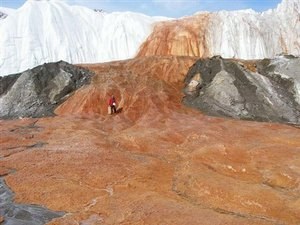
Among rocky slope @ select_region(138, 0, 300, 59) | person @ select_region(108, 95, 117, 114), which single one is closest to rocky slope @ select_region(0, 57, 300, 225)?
person @ select_region(108, 95, 117, 114)

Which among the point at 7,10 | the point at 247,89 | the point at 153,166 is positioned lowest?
the point at 153,166

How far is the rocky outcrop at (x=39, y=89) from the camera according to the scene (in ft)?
106

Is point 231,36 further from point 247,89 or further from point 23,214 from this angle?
point 23,214

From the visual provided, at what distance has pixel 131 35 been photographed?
49.4m

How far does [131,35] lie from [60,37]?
331 inches

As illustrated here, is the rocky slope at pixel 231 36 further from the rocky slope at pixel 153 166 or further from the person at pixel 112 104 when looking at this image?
the person at pixel 112 104

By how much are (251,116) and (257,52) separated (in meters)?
18.5

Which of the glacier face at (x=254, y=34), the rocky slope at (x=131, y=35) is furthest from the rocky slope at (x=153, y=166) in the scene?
the glacier face at (x=254, y=34)

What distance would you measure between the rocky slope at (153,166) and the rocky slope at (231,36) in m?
15.4

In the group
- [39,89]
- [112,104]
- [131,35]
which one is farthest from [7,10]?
[112,104]

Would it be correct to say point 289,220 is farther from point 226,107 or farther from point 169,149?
point 226,107

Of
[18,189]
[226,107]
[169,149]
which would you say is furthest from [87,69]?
[18,189]

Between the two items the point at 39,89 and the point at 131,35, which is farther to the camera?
the point at 131,35

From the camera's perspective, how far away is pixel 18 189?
50.1ft
